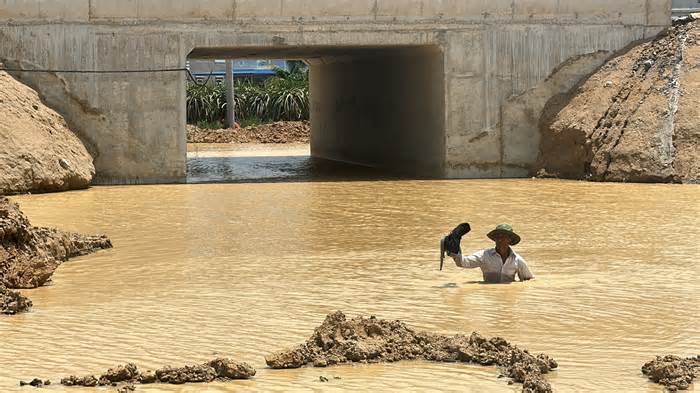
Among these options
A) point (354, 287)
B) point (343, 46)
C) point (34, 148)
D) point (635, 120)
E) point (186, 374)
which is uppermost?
point (343, 46)

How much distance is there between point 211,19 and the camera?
24.0m

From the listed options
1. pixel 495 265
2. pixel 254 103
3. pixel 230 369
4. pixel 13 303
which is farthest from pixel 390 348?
pixel 254 103

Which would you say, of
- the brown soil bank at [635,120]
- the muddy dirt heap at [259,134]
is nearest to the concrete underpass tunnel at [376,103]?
the brown soil bank at [635,120]

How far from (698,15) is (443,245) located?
17.3 metres

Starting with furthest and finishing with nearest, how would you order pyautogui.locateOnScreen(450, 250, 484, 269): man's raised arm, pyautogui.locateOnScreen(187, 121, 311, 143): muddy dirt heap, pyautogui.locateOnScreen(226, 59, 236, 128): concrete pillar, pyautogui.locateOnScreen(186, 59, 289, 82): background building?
pyautogui.locateOnScreen(186, 59, 289, 82): background building, pyautogui.locateOnScreen(226, 59, 236, 128): concrete pillar, pyautogui.locateOnScreen(187, 121, 311, 143): muddy dirt heap, pyautogui.locateOnScreen(450, 250, 484, 269): man's raised arm

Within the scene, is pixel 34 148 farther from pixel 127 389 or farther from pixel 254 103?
pixel 254 103

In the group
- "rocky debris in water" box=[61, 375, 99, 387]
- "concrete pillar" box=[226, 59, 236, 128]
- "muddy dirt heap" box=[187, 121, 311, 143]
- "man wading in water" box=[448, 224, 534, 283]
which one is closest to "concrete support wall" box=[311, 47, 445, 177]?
"muddy dirt heap" box=[187, 121, 311, 143]

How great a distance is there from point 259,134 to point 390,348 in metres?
37.8

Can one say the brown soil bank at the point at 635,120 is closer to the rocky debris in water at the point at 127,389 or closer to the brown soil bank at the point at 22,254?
the brown soil bank at the point at 22,254

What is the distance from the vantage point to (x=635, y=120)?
77.5 feet

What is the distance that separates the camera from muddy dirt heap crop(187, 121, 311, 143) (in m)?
45.3

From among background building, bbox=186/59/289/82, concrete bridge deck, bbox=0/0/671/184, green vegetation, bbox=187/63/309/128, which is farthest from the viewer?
background building, bbox=186/59/289/82

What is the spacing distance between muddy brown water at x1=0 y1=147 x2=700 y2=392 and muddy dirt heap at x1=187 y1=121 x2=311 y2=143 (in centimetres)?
2506

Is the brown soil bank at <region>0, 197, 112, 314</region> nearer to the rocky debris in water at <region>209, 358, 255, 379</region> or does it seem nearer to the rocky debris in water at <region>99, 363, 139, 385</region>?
the rocky debris in water at <region>99, 363, 139, 385</region>
